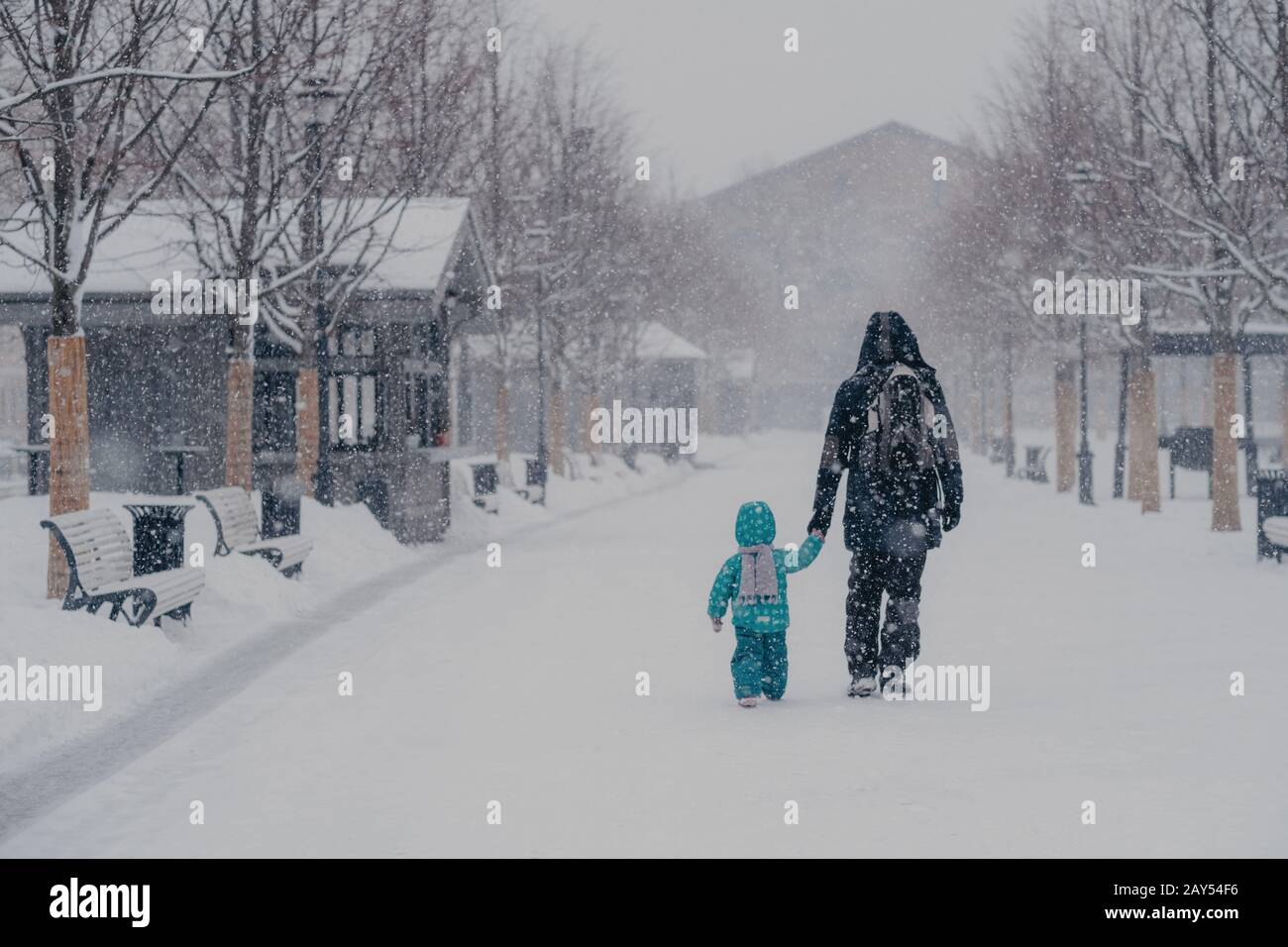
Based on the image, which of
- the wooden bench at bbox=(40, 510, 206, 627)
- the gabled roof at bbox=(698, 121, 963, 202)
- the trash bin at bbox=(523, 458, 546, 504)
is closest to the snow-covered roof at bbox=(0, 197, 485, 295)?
the trash bin at bbox=(523, 458, 546, 504)

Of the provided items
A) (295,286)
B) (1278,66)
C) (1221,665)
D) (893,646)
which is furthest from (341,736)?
(295,286)

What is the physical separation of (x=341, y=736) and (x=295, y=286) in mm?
13937

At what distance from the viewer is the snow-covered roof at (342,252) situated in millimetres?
20656

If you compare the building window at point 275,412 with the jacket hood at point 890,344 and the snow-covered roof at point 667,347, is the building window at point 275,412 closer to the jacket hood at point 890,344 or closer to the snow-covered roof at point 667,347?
the jacket hood at point 890,344

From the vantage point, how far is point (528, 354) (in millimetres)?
43906

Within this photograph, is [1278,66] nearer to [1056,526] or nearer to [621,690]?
[1056,526]

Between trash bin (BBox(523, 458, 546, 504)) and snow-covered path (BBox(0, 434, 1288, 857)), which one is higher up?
trash bin (BBox(523, 458, 546, 504))

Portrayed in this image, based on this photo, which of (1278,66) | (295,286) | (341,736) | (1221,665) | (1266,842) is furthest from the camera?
(295,286)

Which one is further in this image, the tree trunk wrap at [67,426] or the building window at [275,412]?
the building window at [275,412]

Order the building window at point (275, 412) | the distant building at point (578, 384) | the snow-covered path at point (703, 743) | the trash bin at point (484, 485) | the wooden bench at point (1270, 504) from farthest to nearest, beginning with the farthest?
the distant building at point (578, 384)
the trash bin at point (484, 485)
the building window at point (275, 412)
the wooden bench at point (1270, 504)
the snow-covered path at point (703, 743)

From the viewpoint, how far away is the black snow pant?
8.50 meters

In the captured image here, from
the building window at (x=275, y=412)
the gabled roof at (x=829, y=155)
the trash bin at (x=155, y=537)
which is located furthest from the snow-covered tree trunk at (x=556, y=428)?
the gabled roof at (x=829, y=155)

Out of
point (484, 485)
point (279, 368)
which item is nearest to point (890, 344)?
point (279, 368)

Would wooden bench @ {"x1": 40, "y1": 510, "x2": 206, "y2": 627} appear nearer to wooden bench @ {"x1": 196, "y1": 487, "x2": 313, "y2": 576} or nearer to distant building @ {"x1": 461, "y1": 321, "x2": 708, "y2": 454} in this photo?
wooden bench @ {"x1": 196, "y1": 487, "x2": 313, "y2": 576}
